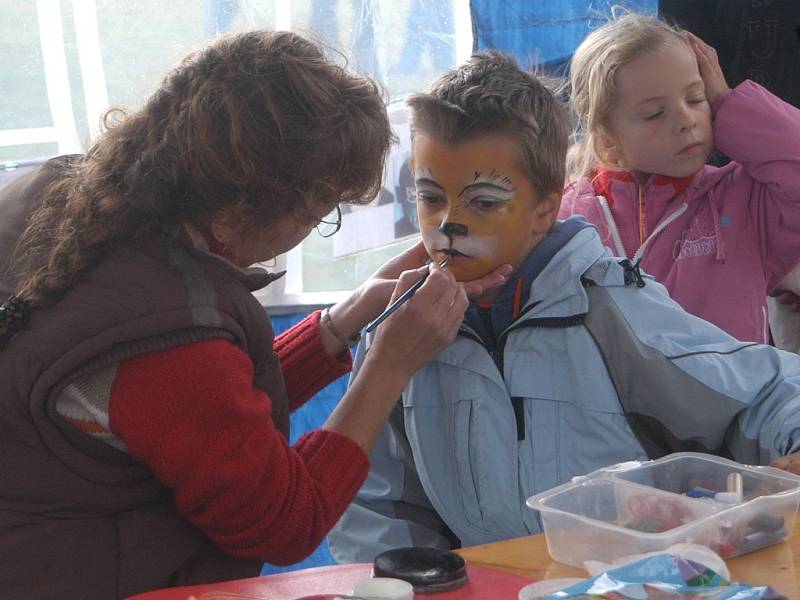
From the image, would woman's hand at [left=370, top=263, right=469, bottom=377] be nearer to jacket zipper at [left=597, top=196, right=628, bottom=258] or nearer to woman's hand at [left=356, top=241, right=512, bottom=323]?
woman's hand at [left=356, top=241, right=512, bottom=323]

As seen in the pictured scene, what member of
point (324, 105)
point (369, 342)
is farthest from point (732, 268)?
point (324, 105)

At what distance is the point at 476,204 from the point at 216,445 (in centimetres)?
64

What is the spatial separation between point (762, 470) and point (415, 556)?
1.37ft

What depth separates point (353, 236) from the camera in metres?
2.52

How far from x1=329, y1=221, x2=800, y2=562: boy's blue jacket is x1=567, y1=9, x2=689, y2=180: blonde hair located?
513 mm

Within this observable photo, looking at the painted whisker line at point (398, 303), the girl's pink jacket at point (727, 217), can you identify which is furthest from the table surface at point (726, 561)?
the girl's pink jacket at point (727, 217)

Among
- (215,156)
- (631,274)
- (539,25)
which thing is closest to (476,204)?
(631,274)

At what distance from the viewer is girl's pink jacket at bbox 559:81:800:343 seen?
1952 millimetres

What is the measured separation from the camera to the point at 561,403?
151 cm

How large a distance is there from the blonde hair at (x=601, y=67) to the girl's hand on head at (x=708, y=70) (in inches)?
1.6

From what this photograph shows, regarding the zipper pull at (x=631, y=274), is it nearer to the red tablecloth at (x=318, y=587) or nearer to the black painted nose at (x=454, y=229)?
the black painted nose at (x=454, y=229)

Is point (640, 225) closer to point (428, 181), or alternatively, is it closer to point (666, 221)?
point (666, 221)

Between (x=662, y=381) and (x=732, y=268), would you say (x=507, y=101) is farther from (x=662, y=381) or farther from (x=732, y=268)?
(x=732, y=268)

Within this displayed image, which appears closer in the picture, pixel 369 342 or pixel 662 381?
pixel 662 381
